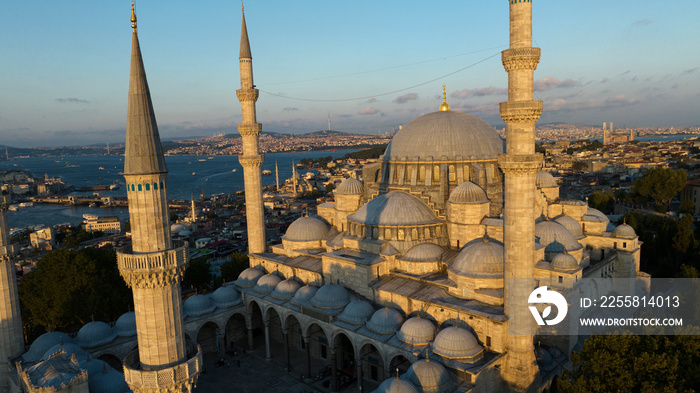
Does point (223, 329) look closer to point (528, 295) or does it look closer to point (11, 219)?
point (528, 295)

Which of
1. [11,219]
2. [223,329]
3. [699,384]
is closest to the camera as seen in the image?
[699,384]

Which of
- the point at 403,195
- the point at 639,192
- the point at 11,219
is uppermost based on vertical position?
the point at 403,195

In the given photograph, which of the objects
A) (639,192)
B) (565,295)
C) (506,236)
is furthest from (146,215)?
(639,192)

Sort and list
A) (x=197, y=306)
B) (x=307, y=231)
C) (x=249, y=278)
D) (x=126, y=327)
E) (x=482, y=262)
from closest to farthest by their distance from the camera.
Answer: (x=482, y=262) → (x=126, y=327) → (x=197, y=306) → (x=249, y=278) → (x=307, y=231)

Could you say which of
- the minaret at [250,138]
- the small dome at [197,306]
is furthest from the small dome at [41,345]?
the minaret at [250,138]

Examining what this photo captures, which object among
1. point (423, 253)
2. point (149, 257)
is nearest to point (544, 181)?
point (423, 253)

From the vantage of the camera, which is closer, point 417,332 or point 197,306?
point 417,332

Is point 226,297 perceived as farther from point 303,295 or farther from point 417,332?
point 417,332

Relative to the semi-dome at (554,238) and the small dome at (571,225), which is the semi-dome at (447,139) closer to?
the small dome at (571,225)
